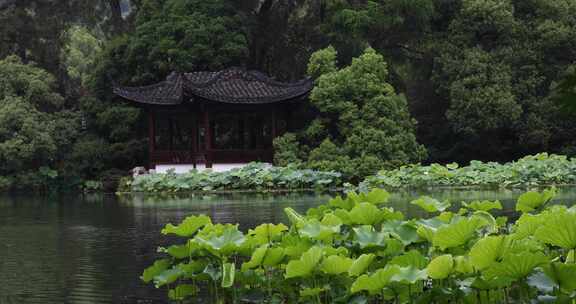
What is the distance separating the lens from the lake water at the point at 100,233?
32.7 feet

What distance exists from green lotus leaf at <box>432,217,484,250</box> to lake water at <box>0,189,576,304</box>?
329 centimetres

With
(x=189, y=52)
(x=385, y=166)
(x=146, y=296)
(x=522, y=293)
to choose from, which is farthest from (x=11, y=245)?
(x=189, y=52)

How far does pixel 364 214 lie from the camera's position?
843 cm

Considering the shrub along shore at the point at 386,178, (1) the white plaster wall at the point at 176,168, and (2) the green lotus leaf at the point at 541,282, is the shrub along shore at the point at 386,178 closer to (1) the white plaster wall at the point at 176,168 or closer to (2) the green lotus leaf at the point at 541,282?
(1) the white plaster wall at the point at 176,168

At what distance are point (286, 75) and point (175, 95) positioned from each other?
5.82 meters

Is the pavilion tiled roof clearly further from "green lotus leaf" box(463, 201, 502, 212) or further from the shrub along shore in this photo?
"green lotus leaf" box(463, 201, 502, 212)

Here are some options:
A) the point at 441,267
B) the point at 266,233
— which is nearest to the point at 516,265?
the point at 441,267

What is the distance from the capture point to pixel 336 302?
745 centimetres

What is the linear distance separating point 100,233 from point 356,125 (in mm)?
14284

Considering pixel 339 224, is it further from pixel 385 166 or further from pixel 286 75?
pixel 286 75

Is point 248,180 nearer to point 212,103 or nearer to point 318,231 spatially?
point 212,103

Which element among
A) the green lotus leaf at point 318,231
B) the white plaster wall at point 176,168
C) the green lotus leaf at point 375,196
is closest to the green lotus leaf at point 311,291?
the green lotus leaf at point 318,231

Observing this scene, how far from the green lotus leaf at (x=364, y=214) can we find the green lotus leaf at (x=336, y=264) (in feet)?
4.05

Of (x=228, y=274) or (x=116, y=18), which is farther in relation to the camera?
(x=116, y=18)
